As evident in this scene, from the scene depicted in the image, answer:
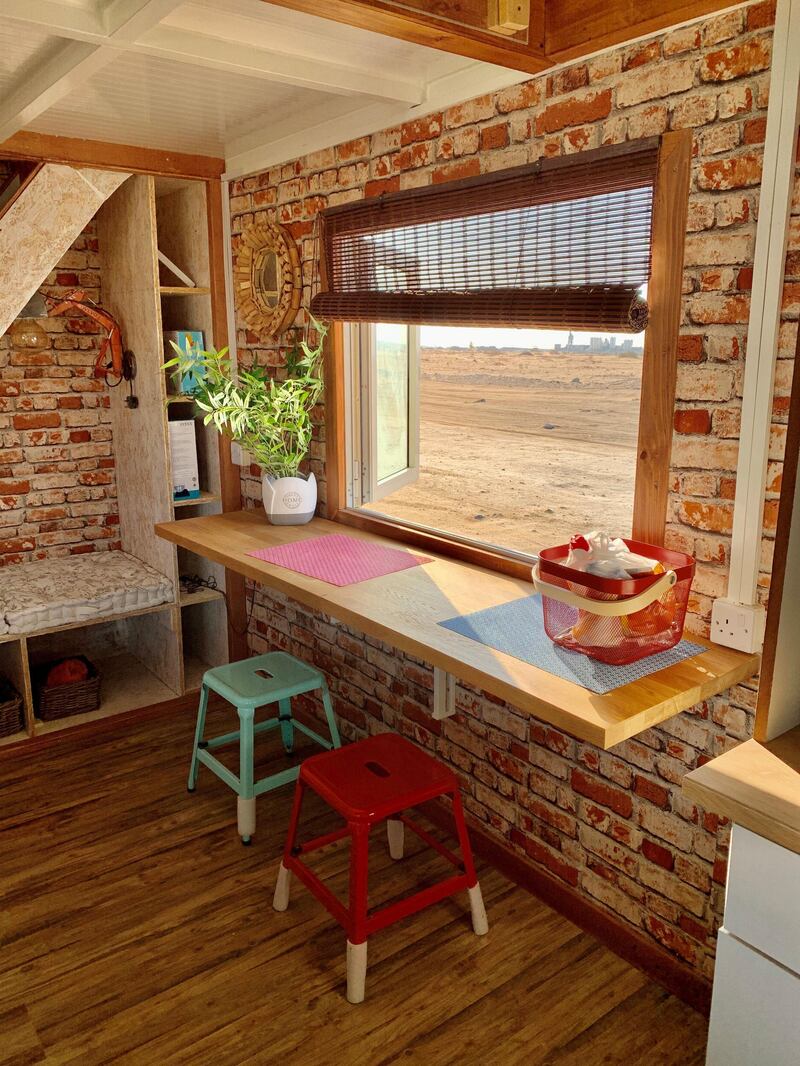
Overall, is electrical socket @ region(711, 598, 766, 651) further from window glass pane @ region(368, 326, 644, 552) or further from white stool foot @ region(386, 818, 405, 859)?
white stool foot @ region(386, 818, 405, 859)

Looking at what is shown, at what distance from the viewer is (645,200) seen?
76.2 inches

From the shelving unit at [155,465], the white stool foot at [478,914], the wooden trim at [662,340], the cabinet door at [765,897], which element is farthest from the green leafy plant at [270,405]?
the cabinet door at [765,897]

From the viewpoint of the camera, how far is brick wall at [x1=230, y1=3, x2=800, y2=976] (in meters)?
1.76

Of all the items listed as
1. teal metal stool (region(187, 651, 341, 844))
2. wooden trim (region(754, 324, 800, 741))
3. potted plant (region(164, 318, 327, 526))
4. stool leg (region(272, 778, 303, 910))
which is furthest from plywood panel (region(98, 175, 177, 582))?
wooden trim (region(754, 324, 800, 741))

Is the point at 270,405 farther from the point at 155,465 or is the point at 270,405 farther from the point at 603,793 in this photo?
the point at 603,793

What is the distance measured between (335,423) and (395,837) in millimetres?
1432

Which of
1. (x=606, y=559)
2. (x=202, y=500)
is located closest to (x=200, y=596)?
(x=202, y=500)

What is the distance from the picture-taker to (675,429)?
196 cm

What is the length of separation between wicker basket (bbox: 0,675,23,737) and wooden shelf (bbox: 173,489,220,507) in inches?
38.6

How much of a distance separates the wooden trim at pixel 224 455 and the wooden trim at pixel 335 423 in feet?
2.10

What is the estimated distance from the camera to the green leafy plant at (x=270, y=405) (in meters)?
2.92

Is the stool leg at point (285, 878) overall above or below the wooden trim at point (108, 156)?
below

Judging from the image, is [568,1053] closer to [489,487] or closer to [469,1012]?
[469,1012]

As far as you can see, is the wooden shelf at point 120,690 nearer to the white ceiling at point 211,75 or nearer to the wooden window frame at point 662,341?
the wooden window frame at point 662,341
